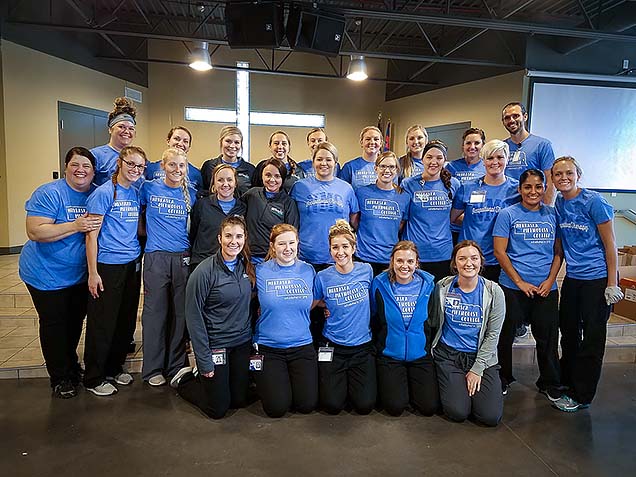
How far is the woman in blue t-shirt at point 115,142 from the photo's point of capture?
313 cm

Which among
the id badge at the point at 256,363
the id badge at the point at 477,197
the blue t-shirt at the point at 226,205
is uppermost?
the id badge at the point at 477,197

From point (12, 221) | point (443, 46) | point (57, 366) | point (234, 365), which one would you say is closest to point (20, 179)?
point (12, 221)

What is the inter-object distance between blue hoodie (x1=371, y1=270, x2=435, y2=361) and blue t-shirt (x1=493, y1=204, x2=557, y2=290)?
587 mm

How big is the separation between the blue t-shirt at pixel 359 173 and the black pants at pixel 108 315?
5.21 feet

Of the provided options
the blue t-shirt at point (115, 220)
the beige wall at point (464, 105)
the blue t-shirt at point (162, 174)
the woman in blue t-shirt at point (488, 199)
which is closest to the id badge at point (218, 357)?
the blue t-shirt at point (115, 220)

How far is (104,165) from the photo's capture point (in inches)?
123

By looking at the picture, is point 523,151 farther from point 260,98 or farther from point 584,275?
point 260,98

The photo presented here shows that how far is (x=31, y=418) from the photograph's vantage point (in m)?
2.67

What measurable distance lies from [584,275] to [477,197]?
792mm

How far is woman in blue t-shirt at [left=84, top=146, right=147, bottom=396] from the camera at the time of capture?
283 centimetres

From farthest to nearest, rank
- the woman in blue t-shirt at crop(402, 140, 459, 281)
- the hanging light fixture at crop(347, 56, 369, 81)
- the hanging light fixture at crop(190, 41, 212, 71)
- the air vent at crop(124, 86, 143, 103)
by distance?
the air vent at crop(124, 86, 143, 103) → the hanging light fixture at crop(347, 56, 369, 81) → the hanging light fixture at crop(190, 41, 212, 71) → the woman in blue t-shirt at crop(402, 140, 459, 281)

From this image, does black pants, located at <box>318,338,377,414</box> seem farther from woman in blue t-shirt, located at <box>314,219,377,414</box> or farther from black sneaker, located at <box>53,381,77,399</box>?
black sneaker, located at <box>53,381,77,399</box>

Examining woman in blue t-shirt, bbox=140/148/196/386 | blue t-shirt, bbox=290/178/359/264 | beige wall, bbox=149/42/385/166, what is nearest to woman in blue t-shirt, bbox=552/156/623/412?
blue t-shirt, bbox=290/178/359/264

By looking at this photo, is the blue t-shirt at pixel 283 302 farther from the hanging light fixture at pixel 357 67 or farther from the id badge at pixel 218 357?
the hanging light fixture at pixel 357 67
